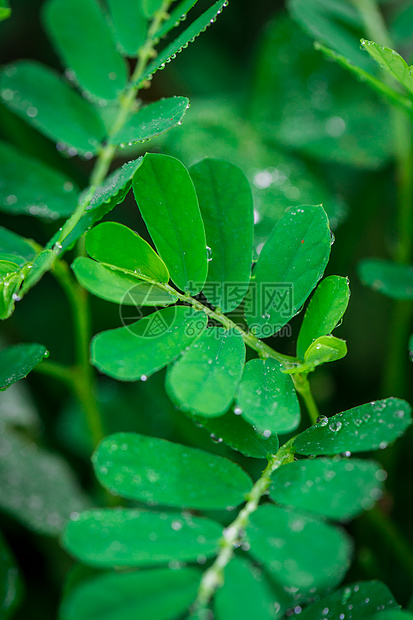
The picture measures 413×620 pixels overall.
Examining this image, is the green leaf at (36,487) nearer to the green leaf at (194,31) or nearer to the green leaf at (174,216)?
the green leaf at (174,216)

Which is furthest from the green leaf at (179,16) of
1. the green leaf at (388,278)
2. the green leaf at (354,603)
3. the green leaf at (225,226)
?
the green leaf at (354,603)

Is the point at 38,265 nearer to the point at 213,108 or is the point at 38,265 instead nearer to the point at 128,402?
the point at 128,402

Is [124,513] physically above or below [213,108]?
below

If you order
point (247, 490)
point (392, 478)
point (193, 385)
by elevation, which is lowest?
point (392, 478)

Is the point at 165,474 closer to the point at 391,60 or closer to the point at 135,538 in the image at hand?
the point at 135,538

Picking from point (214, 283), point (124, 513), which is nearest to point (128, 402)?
point (214, 283)

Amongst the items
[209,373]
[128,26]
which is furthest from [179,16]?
[209,373]

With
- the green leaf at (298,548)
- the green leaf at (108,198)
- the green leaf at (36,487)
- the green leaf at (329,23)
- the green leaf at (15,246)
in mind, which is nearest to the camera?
the green leaf at (298,548)

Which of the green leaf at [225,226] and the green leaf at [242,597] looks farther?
the green leaf at [225,226]

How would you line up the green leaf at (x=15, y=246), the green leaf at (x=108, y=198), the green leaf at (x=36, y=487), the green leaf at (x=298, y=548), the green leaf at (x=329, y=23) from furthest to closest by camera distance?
1. the green leaf at (x=36, y=487)
2. the green leaf at (x=329, y=23)
3. the green leaf at (x=15, y=246)
4. the green leaf at (x=108, y=198)
5. the green leaf at (x=298, y=548)
